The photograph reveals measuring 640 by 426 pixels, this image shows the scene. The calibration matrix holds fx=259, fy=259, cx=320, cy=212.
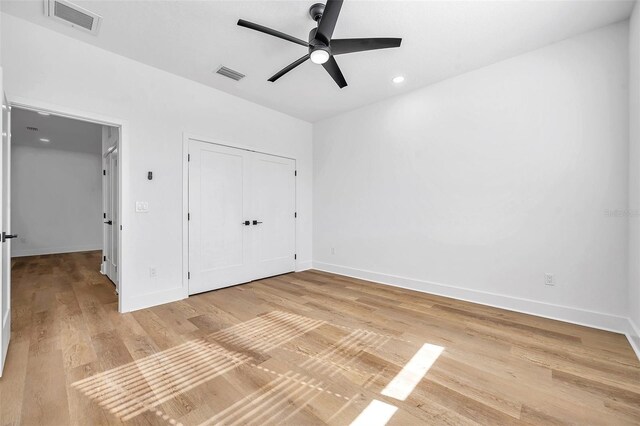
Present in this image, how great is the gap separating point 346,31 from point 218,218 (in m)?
2.89

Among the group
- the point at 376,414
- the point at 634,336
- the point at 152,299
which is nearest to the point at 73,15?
the point at 152,299

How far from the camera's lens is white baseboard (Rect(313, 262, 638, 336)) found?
250cm

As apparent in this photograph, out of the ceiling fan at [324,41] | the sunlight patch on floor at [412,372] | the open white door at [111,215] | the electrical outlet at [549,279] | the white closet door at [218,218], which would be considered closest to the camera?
the sunlight patch on floor at [412,372]

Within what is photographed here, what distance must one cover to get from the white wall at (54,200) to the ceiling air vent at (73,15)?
14.7 feet

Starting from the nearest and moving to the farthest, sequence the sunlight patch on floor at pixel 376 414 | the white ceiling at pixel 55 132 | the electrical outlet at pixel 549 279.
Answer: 1. the sunlight patch on floor at pixel 376 414
2. the electrical outlet at pixel 549 279
3. the white ceiling at pixel 55 132

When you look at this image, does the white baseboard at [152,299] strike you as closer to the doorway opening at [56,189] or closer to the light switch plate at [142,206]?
the light switch plate at [142,206]

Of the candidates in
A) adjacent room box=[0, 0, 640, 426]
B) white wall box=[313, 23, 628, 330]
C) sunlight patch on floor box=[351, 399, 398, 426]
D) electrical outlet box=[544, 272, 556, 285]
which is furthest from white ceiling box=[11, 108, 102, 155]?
electrical outlet box=[544, 272, 556, 285]

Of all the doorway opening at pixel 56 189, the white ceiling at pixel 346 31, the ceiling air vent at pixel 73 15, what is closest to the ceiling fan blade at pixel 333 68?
the white ceiling at pixel 346 31

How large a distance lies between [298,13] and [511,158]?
2.77 metres

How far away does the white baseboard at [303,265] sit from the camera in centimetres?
497

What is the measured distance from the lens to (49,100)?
253cm

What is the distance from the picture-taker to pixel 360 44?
2270 millimetres

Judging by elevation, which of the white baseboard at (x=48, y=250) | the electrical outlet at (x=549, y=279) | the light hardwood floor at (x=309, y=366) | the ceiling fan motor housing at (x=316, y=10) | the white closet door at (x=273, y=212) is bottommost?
the light hardwood floor at (x=309, y=366)

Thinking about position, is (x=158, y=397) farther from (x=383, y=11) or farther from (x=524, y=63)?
(x=524, y=63)
